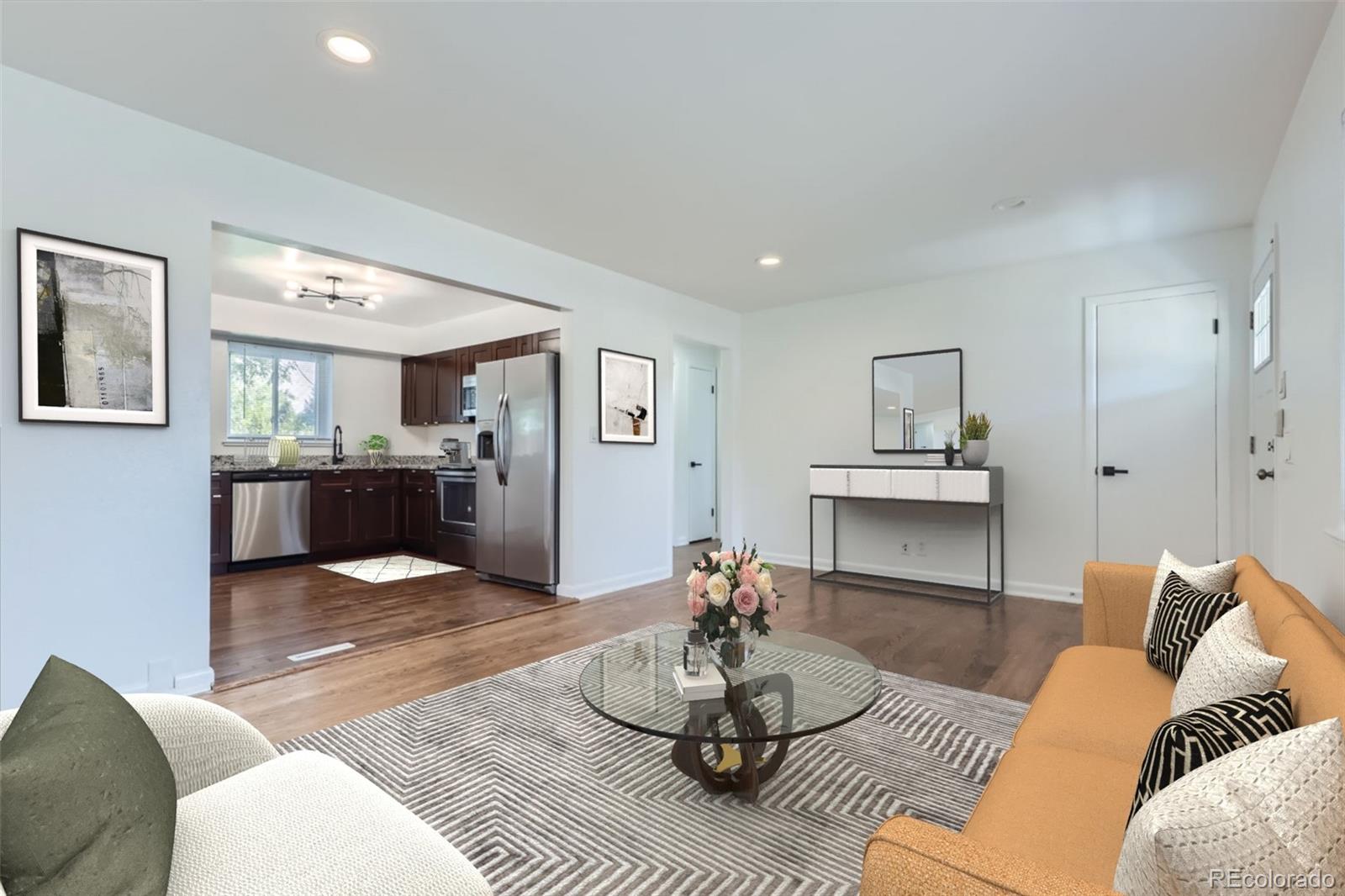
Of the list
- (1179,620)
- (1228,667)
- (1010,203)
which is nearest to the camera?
(1228,667)

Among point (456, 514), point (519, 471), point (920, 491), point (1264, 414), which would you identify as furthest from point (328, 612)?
point (1264, 414)

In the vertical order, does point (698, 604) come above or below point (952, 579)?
above

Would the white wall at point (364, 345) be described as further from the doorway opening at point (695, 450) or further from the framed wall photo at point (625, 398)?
the doorway opening at point (695, 450)

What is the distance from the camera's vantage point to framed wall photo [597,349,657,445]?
16.1 ft

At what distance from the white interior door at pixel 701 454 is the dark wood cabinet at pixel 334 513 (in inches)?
144

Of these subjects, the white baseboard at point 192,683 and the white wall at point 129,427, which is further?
the white baseboard at point 192,683

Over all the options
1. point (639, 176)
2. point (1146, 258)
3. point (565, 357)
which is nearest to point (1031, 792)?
point (639, 176)

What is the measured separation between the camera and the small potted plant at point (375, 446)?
7105 mm

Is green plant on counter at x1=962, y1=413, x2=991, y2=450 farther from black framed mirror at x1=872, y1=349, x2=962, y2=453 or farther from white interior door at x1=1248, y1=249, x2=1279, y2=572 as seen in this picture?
white interior door at x1=1248, y1=249, x2=1279, y2=572

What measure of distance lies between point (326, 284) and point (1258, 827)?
6.31 metres

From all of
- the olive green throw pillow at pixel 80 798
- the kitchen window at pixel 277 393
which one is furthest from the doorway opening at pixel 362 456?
the olive green throw pillow at pixel 80 798

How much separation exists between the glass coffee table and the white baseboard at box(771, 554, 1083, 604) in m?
3.17

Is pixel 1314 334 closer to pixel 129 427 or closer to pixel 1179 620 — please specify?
pixel 1179 620

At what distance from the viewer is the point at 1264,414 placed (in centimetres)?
342
